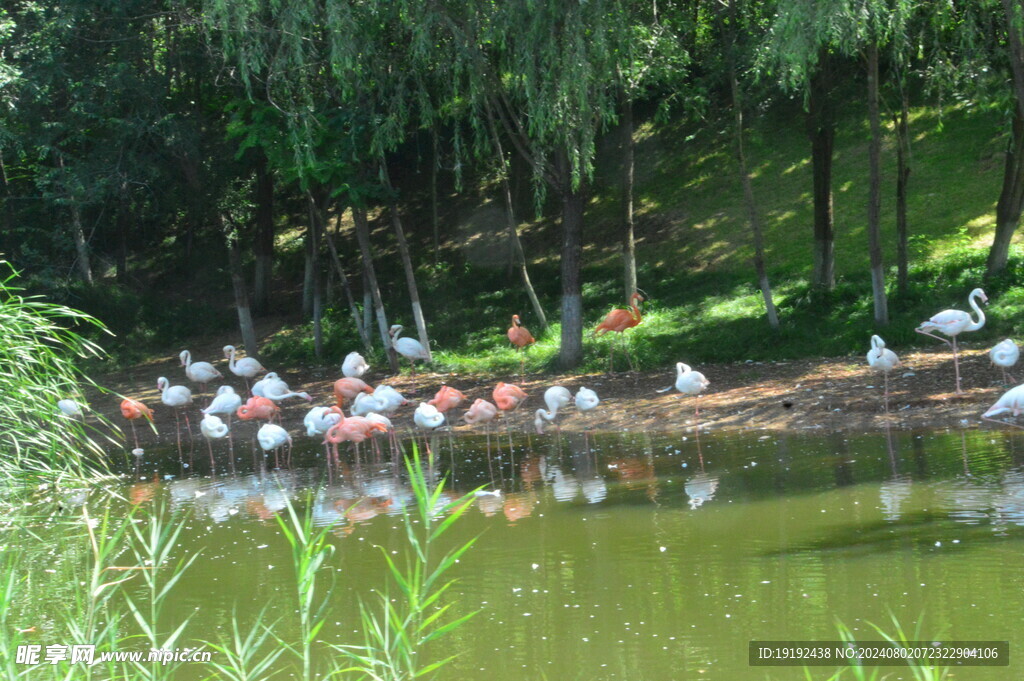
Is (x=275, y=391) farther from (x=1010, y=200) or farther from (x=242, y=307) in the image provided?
(x=1010, y=200)

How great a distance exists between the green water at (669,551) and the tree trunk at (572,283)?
4.81 m

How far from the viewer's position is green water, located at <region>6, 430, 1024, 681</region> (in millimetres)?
5402

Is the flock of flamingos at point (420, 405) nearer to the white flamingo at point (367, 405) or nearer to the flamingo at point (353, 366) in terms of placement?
the white flamingo at point (367, 405)

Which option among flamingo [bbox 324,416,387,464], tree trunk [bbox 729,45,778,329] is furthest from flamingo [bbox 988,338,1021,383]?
flamingo [bbox 324,416,387,464]

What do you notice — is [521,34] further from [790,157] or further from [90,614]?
[790,157]

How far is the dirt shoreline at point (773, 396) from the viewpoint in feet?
35.8

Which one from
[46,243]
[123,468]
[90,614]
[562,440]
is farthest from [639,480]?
[46,243]

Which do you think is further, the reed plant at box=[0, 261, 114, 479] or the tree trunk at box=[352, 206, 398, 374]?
the tree trunk at box=[352, 206, 398, 374]

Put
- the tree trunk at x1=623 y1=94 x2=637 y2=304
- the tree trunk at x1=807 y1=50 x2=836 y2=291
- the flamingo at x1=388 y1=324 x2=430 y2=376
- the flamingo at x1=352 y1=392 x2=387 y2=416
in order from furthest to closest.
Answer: the tree trunk at x1=623 y1=94 x2=637 y2=304, the flamingo at x1=388 y1=324 x2=430 y2=376, the tree trunk at x1=807 y1=50 x2=836 y2=291, the flamingo at x1=352 y1=392 x2=387 y2=416

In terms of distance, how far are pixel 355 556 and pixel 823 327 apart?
31.4ft

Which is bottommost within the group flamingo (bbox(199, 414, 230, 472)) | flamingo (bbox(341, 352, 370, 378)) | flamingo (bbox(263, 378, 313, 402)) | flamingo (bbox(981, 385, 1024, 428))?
flamingo (bbox(981, 385, 1024, 428))

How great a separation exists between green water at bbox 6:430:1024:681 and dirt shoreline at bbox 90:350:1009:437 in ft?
2.51

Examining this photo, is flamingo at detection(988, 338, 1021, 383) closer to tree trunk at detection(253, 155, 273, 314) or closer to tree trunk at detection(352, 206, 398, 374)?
tree trunk at detection(352, 206, 398, 374)

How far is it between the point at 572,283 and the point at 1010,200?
6.49 meters
